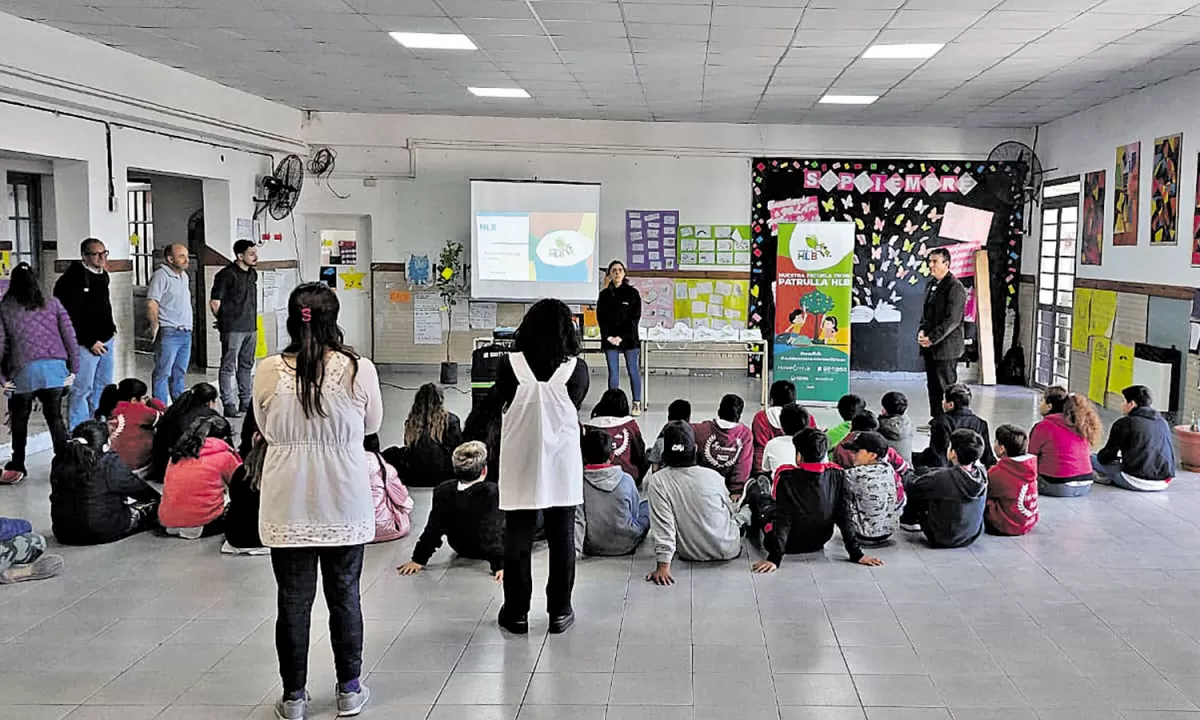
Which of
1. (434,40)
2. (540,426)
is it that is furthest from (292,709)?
(434,40)

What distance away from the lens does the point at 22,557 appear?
15.2 ft

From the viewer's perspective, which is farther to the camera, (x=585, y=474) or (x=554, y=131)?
(x=554, y=131)

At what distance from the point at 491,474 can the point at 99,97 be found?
174 inches

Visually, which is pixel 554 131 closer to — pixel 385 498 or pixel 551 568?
pixel 385 498

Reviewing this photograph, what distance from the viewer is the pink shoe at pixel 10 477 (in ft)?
21.1

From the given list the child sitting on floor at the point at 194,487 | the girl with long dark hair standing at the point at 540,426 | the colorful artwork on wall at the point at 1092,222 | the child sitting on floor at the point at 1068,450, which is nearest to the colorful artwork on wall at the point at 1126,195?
the colorful artwork on wall at the point at 1092,222

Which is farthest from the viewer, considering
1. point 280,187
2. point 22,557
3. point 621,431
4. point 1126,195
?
point 280,187

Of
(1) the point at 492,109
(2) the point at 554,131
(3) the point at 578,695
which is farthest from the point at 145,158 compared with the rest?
(3) the point at 578,695

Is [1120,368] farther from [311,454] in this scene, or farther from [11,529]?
[11,529]

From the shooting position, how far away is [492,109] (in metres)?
10.8

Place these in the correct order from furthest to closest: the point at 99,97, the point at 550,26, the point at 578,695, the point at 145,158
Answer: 1. the point at 145,158
2. the point at 99,97
3. the point at 550,26
4. the point at 578,695

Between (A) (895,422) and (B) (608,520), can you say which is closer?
(B) (608,520)

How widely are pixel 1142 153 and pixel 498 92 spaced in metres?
5.52

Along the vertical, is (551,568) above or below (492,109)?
below
